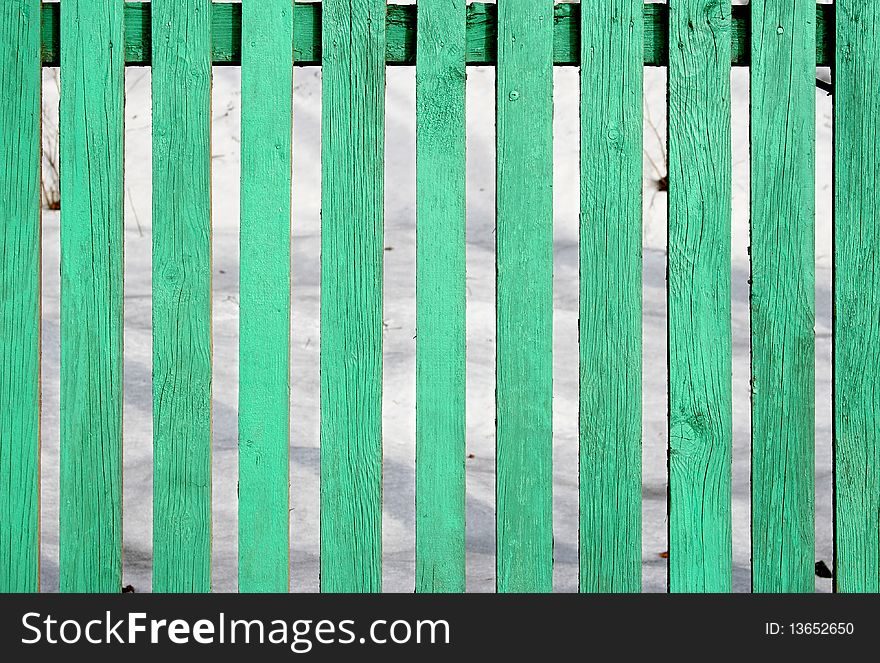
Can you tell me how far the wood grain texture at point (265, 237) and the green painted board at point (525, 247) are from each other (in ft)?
1.40

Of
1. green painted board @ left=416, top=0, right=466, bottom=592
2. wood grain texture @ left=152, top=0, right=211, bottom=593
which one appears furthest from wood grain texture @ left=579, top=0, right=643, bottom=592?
wood grain texture @ left=152, top=0, right=211, bottom=593

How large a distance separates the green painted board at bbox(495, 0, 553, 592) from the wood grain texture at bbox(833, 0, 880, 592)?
0.60m

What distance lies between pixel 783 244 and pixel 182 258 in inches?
47.5

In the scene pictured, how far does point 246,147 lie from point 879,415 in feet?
4.57

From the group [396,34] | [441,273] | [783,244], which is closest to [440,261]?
[441,273]

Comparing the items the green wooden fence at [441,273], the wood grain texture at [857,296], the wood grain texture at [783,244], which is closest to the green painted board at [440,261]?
the green wooden fence at [441,273]

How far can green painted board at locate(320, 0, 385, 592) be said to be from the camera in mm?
1981

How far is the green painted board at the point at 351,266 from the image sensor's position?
Result: 1.98 meters

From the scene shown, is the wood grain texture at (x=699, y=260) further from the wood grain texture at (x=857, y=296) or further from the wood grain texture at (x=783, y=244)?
the wood grain texture at (x=857, y=296)

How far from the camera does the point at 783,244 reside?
2.02 metres

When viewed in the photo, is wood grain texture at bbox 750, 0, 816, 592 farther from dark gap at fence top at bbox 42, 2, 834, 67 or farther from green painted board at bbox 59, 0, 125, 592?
green painted board at bbox 59, 0, 125, 592

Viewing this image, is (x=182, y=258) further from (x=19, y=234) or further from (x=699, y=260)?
(x=699, y=260)

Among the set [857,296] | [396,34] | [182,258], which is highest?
[396,34]

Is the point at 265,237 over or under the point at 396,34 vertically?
under
